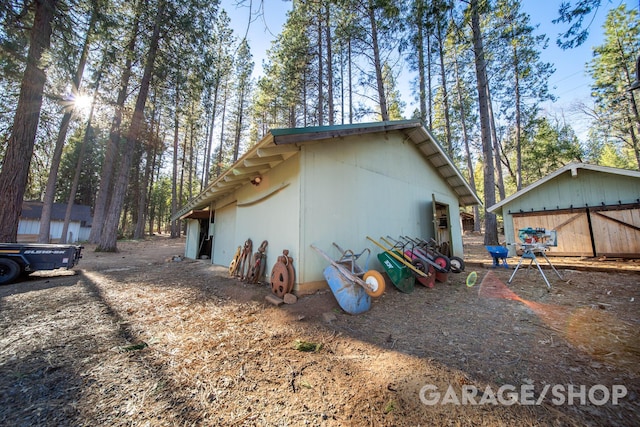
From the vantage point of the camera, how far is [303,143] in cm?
436

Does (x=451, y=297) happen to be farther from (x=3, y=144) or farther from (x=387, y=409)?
(x=3, y=144)

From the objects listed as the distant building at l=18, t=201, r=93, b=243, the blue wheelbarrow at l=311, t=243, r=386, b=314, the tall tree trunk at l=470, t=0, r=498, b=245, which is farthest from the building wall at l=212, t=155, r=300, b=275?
the distant building at l=18, t=201, r=93, b=243

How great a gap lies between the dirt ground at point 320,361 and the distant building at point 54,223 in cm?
2374

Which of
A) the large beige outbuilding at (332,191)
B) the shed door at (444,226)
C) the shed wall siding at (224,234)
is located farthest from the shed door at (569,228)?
the shed wall siding at (224,234)

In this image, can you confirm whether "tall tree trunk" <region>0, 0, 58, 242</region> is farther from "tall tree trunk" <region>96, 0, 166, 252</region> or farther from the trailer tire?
"tall tree trunk" <region>96, 0, 166, 252</region>

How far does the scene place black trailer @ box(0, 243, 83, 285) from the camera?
4.90m

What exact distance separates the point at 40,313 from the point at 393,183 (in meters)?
7.27

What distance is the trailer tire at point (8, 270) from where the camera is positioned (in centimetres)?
486

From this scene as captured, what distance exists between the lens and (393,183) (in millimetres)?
6328

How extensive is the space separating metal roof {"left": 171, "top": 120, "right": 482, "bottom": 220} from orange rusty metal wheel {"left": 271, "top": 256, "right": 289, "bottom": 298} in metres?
2.09

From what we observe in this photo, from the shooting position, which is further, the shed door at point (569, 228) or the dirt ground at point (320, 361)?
the shed door at point (569, 228)

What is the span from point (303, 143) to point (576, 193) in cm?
1056

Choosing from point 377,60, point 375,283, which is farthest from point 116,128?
point 375,283

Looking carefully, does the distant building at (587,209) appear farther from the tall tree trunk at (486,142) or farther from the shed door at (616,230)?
the tall tree trunk at (486,142)
